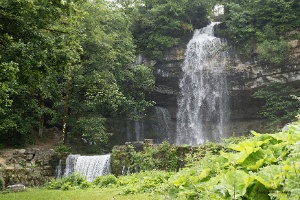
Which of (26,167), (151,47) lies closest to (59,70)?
(26,167)

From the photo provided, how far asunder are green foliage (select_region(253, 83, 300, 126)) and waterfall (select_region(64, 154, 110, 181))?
1453cm

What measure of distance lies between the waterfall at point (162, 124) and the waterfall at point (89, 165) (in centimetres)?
1300

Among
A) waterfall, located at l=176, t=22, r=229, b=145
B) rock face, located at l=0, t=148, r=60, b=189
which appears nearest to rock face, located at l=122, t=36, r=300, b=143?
waterfall, located at l=176, t=22, r=229, b=145

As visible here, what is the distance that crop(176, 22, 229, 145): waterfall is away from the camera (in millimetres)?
28984

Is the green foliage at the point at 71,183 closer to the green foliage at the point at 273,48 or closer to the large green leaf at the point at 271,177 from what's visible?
the large green leaf at the point at 271,177

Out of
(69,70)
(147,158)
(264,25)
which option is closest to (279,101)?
(264,25)

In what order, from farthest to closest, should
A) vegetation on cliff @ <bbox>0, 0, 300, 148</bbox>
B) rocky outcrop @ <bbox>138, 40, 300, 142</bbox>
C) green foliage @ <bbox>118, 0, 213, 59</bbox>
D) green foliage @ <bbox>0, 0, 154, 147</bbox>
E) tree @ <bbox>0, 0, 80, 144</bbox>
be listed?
1. green foliage @ <bbox>118, 0, 213, 59</bbox>
2. rocky outcrop @ <bbox>138, 40, 300, 142</bbox>
3. vegetation on cliff @ <bbox>0, 0, 300, 148</bbox>
4. green foliage @ <bbox>0, 0, 154, 147</bbox>
5. tree @ <bbox>0, 0, 80, 144</bbox>

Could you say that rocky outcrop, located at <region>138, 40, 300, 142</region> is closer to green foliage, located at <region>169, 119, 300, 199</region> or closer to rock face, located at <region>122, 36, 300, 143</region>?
rock face, located at <region>122, 36, 300, 143</region>

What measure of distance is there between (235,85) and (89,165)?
16.5 metres

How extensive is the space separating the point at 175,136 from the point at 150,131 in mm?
2752

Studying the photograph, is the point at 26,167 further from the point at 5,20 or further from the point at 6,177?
the point at 5,20

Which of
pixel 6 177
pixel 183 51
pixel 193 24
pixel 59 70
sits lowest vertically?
pixel 6 177

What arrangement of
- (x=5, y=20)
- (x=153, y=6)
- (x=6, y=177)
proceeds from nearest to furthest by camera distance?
(x=5, y=20) → (x=6, y=177) → (x=153, y=6)

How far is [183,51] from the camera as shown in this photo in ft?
97.9
